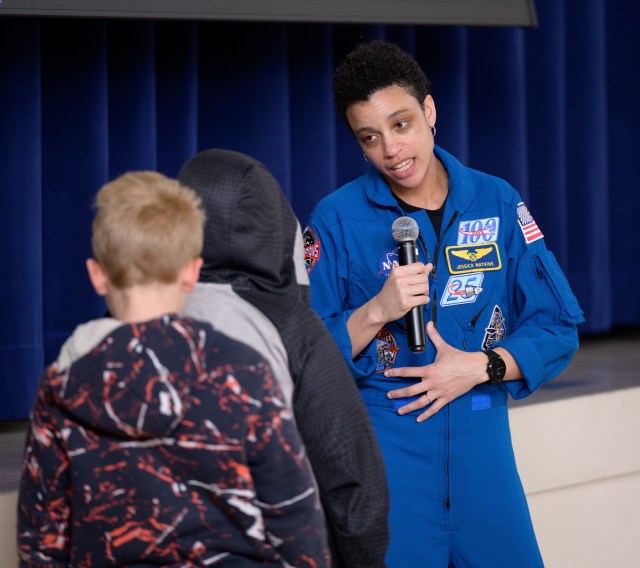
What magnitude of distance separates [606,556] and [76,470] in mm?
1839

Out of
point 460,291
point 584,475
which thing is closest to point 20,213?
point 460,291

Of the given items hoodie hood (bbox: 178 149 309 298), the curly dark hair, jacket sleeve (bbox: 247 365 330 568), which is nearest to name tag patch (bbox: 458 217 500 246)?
→ the curly dark hair

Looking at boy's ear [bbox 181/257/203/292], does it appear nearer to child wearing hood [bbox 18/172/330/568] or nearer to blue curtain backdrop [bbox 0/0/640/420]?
child wearing hood [bbox 18/172/330/568]

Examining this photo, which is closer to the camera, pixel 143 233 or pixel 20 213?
pixel 143 233

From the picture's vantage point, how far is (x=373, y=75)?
162 centimetres

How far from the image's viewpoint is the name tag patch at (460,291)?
64.2 inches

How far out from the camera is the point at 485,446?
161cm

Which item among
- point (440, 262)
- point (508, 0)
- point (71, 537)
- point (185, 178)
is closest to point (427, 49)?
point (508, 0)

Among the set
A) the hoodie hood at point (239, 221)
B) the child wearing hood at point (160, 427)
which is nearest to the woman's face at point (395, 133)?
the hoodie hood at point (239, 221)

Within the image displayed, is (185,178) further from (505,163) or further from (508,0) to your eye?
(505,163)

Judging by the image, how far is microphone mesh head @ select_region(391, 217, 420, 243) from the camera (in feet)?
5.05

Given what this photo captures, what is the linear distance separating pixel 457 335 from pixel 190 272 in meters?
0.69

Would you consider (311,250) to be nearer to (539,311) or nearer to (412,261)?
(412,261)

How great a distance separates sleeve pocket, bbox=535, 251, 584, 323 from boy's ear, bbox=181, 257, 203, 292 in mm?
755
